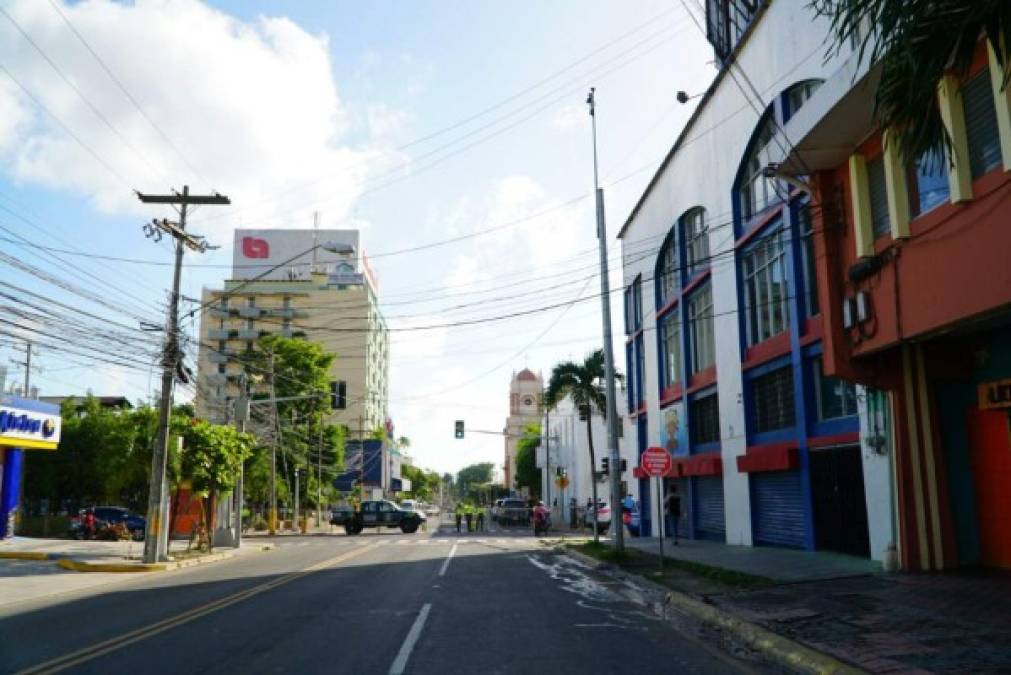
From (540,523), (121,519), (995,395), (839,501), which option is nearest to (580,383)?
(540,523)

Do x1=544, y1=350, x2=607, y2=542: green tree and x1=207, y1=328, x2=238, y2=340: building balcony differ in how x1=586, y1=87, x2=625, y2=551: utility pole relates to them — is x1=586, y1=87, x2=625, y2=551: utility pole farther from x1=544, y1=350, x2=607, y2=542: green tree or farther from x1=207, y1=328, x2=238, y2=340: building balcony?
x1=207, y1=328, x2=238, y2=340: building balcony

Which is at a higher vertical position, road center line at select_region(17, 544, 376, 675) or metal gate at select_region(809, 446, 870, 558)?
metal gate at select_region(809, 446, 870, 558)

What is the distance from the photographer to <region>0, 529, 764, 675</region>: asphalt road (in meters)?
8.44

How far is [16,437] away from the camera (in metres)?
30.0

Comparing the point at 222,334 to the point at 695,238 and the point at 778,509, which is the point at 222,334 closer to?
the point at 695,238

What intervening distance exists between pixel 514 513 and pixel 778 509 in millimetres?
35801

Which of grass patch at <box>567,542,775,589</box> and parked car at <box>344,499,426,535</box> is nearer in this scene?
grass patch at <box>567,542,775,589</box>

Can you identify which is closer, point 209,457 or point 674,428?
point 209,457

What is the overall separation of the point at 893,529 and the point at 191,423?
69.0ft

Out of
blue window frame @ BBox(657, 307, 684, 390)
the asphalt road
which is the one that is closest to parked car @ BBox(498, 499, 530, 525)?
blue window frame @ BBox(657, 307, 684, 390)

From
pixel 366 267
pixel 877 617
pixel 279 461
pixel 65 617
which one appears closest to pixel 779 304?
pixel 877 617

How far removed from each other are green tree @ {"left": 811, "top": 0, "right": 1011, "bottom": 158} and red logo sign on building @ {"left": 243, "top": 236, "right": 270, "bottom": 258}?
94515mm

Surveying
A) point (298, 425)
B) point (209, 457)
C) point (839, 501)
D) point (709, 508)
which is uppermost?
point (298, 425)

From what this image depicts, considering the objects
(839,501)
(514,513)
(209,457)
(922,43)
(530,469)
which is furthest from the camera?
(530,469)
